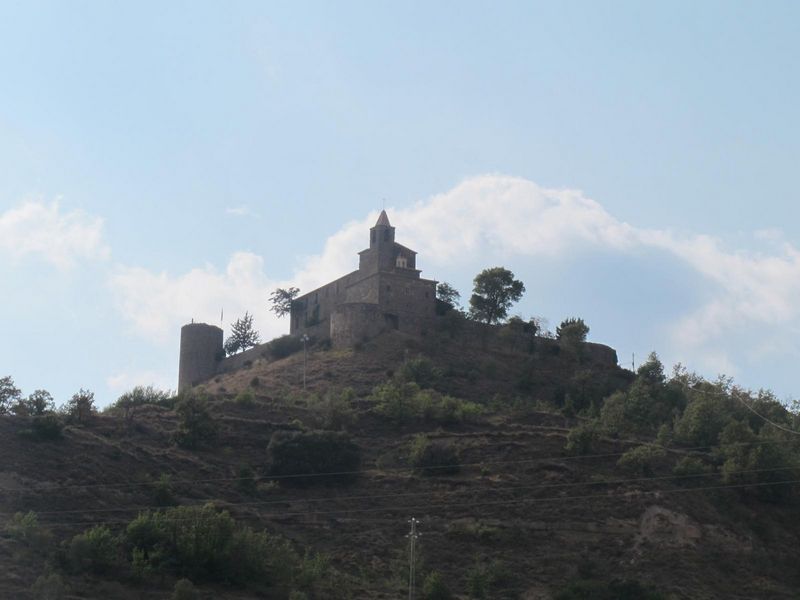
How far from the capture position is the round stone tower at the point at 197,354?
8762cm

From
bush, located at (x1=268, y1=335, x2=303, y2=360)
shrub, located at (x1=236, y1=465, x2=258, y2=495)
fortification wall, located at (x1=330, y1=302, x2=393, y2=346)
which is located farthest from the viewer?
bush, located at (x1=268, y1=335, x2=303, y2=360)

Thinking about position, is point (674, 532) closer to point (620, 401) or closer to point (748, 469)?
point (748, 469)

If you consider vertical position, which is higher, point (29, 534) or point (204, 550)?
point (29, 534)

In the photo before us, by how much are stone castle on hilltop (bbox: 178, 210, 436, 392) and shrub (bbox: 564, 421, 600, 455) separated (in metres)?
18.6

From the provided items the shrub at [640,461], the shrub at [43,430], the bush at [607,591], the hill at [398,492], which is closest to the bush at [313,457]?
the hill at [398,492]

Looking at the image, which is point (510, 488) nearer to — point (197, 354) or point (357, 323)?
point (357, 323)

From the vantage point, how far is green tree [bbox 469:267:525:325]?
87.8 metres

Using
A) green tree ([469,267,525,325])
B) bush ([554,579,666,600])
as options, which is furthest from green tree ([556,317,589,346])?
bush ([554,579,666,600])

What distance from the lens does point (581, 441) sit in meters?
65.1

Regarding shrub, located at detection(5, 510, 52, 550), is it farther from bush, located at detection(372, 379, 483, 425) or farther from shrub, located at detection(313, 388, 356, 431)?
bush, located at detection(372, 379, 483, 425)

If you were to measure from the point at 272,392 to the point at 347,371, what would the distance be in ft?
14.9

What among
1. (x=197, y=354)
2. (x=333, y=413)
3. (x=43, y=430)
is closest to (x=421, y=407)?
(x=333, y=413)

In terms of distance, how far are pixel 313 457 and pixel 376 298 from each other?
65.9 feet

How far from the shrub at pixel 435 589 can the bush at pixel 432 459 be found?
12363 millimetres
